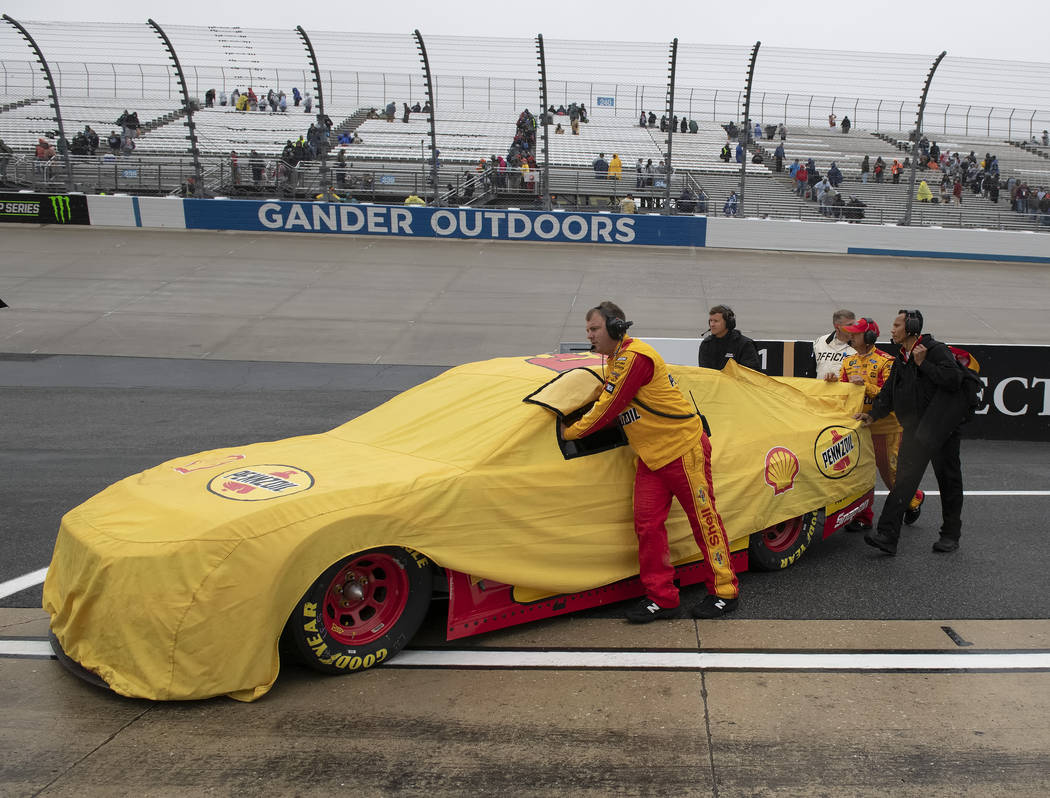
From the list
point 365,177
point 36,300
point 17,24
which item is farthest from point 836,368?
point 17,24

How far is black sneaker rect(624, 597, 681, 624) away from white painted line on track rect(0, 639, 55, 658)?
2809mm

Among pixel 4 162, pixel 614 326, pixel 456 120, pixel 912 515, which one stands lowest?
pixel 912 515

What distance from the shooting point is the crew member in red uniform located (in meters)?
4.78

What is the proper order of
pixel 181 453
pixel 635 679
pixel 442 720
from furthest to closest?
pixel 181 453
pixel 635 679
pixel 442 720

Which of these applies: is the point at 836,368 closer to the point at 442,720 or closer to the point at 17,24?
the point at 442,720

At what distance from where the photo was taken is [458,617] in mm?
4500

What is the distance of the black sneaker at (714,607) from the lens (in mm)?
4961

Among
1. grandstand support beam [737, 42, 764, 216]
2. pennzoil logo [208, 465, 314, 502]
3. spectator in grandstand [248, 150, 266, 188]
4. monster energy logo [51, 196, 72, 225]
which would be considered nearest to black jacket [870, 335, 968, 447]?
pennzoil logo [208, 465, 314, 502]

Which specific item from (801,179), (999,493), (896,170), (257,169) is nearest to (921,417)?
(999,493)

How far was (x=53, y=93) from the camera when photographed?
23.7 m

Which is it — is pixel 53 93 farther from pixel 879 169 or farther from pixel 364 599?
pixel 364 599

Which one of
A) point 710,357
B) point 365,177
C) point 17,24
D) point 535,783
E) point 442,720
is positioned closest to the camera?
point 535,783

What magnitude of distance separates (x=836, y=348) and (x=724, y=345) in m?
1.14

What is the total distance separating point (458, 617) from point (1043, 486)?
5.56 metres
